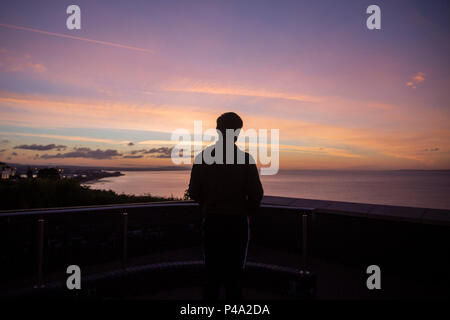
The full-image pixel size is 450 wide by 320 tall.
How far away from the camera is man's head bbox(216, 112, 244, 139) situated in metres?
2.11

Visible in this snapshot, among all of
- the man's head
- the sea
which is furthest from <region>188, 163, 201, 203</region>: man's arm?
the sea

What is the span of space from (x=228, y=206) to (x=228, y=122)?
2.11 feet

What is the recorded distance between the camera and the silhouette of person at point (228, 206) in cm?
202

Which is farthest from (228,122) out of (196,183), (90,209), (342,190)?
(342,190)

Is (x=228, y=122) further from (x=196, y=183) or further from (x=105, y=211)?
(x=105, y=211)

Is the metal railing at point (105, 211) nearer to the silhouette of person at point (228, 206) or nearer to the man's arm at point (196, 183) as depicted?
the silhouette of person at point (228, 206)

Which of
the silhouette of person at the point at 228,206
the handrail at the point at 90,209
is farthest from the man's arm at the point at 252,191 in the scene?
the handrail at the point at 90,209

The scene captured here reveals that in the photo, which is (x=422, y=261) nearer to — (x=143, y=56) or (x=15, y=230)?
(x=15, y=230)

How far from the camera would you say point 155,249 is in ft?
15.5

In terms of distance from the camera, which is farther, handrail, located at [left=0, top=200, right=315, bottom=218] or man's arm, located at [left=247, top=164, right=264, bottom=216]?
handrail, located at [left=0, top=200, right=315, bottom=218]

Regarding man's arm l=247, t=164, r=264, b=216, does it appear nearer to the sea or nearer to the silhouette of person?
the silhouette of person

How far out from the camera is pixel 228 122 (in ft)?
6.91

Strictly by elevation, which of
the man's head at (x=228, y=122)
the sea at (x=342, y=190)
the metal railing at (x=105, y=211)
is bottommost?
the sea at (x=342, y=190)
